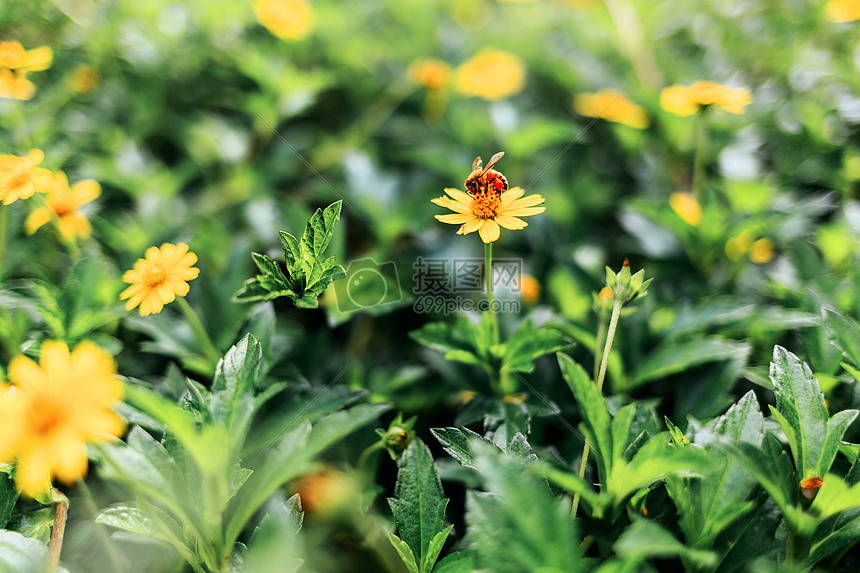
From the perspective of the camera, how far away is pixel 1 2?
155 centimetres

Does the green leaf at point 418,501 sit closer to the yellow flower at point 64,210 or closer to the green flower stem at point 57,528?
the green flower stem at point 57,528

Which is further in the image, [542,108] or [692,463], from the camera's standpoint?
[542,108]

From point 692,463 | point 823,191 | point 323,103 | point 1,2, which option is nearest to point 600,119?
point 823,191

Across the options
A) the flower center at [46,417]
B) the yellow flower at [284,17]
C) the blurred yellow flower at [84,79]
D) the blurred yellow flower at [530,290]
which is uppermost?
the yellow flower at [284,17]

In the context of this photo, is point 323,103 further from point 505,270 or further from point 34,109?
point 505,270

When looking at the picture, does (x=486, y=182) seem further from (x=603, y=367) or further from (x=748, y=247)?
(x=748, y=247)

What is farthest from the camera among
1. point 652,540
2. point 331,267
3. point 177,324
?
point 177,324

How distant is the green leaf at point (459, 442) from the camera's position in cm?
83

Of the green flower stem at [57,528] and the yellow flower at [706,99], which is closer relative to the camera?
the green flower stem at [57,528]

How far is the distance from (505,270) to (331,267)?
1.98 ft

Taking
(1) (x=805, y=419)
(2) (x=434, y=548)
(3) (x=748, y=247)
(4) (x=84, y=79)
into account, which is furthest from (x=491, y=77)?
(2) (x=434, y=548)

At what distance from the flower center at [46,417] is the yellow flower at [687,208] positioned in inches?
50.8

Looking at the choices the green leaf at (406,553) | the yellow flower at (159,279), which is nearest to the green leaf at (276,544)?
the green leaf at (406,553)

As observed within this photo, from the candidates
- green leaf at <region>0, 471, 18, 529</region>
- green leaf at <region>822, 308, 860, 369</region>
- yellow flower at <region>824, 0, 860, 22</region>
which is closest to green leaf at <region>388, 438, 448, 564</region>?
green leaf at <region>0, 471, 18, 529</region>
